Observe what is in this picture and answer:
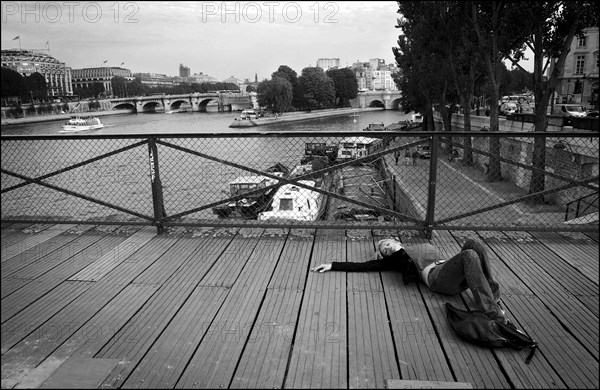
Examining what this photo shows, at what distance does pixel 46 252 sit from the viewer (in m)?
5.05

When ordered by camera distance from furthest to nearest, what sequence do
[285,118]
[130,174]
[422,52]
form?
[285,118], [422,52], [130,174]

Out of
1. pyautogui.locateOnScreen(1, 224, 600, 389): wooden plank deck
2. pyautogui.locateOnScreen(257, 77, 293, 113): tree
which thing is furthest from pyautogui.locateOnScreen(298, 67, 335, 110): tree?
pyautogui.locateOnScreen(1, 224, 600, 389): wooden plank deck

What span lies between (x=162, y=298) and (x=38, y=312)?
968 millimetres

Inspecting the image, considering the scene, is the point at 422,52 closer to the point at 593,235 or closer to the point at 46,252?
the point at 593,235

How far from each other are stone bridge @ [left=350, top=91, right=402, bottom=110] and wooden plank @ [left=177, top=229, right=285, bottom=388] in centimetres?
9879

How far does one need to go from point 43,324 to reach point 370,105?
10691cm

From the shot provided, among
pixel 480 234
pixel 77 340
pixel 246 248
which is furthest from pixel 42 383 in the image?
pixel 480 234

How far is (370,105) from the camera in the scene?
106 m

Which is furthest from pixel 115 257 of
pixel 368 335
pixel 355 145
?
pixel 355 145

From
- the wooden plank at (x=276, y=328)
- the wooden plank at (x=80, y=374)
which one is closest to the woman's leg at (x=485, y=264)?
the wooden plank at (x=276, y=328)

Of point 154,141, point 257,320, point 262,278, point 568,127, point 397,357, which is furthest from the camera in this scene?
point 568,127

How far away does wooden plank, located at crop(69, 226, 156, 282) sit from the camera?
14.4ft

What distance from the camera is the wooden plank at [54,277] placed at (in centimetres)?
373

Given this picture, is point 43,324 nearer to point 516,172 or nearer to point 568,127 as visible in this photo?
point 516,172
